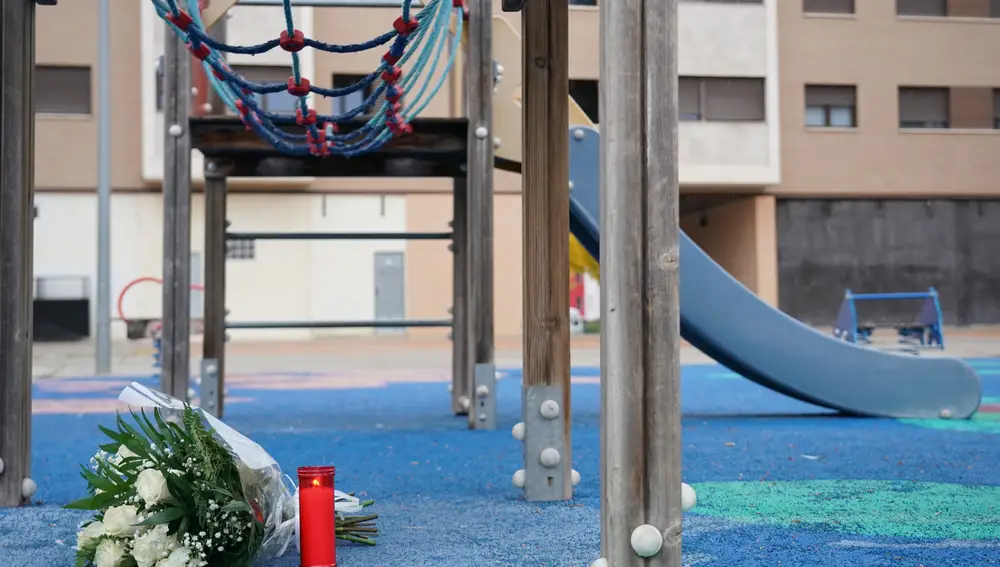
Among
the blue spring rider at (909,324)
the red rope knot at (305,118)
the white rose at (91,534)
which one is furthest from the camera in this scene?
the blue spring rider at (909,324)

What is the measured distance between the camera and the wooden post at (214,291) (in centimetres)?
654

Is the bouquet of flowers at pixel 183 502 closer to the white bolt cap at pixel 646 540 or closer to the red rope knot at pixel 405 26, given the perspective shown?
the white bolt cap at pixel 646 540

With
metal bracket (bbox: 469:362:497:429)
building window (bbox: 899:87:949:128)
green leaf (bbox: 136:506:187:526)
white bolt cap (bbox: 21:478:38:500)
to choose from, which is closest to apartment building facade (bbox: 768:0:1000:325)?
building window (bbox: 899:87:949:128)

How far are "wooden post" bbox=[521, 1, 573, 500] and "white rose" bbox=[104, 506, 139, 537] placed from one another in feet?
5.28

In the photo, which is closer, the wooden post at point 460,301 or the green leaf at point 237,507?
the green leaf at point 237,507

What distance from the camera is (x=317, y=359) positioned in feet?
48.7

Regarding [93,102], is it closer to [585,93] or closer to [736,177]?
[585,93]

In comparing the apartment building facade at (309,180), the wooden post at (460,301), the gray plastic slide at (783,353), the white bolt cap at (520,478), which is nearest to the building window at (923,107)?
the apartment building facade at (309,180)

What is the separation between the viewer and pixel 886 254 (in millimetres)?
22688

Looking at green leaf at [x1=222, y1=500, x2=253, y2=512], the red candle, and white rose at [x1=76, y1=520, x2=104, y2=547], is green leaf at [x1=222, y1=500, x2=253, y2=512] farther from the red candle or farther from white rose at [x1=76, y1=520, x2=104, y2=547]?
white rose at [x1=76, y1=520, x2=104, y2=547]

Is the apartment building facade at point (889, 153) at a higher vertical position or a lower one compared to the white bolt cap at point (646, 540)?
higher

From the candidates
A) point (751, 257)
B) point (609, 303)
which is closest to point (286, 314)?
point (751, 257)

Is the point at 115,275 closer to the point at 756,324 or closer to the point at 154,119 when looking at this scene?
the point at 154,119

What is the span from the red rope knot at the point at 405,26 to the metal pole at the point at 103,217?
31.2ft
